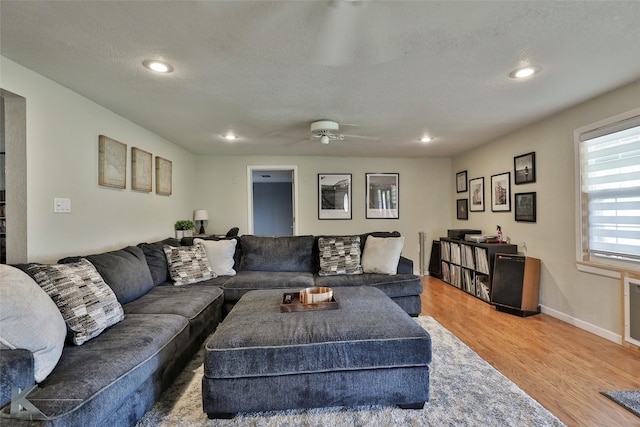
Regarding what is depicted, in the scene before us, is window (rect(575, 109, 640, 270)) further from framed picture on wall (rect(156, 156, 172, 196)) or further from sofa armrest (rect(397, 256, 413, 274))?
framed picture on wall (rect(156, 156, 172, 196))

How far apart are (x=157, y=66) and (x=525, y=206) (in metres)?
4.11

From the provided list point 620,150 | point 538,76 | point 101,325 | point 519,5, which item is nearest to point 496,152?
point 620,150

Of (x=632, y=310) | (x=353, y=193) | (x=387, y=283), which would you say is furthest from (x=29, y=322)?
(x=353, y=193)

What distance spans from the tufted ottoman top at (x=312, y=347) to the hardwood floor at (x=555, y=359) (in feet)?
3.09

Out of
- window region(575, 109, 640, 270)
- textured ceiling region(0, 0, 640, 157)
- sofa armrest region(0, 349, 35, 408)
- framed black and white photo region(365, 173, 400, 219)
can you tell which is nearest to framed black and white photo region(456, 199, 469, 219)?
framed black and white photo region(365, 173, 400, 219)

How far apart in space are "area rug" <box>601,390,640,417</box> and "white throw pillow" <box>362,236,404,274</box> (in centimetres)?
188

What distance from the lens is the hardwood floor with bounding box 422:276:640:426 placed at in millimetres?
1769

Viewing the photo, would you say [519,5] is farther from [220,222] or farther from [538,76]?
[220,222]

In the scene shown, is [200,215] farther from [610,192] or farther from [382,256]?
[610,192]

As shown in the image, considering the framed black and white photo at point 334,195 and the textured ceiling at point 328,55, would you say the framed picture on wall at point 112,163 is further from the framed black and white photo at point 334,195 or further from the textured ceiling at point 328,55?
the framed black and white photo at point 334,195

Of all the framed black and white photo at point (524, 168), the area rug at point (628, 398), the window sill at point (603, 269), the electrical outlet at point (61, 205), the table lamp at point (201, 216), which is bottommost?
the area rug at point (628, 398)

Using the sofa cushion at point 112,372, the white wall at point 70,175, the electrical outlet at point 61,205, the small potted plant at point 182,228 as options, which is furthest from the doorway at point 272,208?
the sofa cushion at point 112,372

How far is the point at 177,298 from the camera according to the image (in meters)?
2.49

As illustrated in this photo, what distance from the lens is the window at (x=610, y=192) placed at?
8.27 ft
